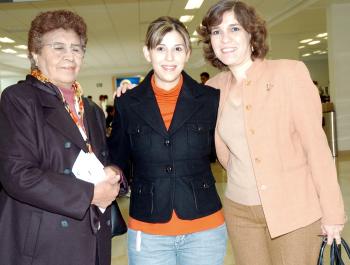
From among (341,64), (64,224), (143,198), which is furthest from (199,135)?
(341,64)

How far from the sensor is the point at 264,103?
1896mm

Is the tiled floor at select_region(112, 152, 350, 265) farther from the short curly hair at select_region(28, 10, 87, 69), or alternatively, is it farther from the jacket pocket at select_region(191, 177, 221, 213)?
the short curly hair at select_region(28, 10, 87, 69)

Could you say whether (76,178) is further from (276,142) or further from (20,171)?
(276,142)

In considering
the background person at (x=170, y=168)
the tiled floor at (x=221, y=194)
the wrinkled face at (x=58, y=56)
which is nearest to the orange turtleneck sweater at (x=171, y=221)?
the background person at (x=170, y=168)

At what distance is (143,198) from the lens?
189 cm

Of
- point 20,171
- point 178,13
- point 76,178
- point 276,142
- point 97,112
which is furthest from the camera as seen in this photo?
point 178,13

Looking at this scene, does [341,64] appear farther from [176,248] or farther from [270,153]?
[176,248]

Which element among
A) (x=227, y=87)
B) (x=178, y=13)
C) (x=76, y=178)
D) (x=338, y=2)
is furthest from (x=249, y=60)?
(x=338, y=2)

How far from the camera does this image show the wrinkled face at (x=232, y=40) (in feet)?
6.41

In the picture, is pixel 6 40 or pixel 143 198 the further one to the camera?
pixel 6 40

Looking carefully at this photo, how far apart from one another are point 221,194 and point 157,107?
4248 mm

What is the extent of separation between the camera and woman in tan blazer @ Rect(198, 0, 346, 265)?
183cm

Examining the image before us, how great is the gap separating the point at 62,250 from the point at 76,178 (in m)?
0.32

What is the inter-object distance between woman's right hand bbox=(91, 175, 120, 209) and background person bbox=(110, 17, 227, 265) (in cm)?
17
